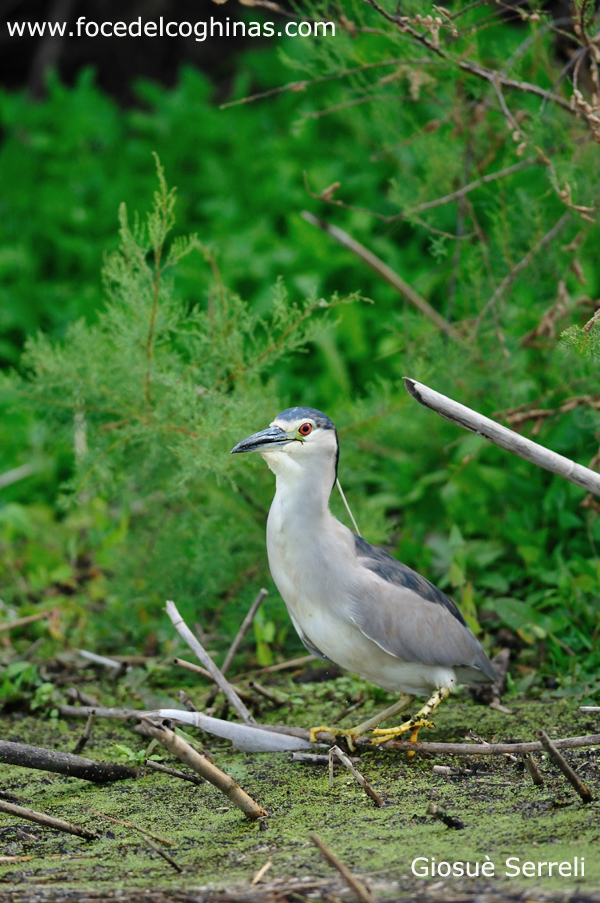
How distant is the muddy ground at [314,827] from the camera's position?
7.43 ft

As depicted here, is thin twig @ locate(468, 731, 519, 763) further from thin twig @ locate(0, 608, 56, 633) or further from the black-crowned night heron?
thin twig @ locate(0, 608, 56, 633)

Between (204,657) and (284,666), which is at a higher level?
(204,657)

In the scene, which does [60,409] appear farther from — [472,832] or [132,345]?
[472,832]

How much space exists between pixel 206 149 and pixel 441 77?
398cm

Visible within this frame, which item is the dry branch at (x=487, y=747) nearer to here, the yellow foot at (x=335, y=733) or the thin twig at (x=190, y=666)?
the yellow foot at (x=335, y=733)

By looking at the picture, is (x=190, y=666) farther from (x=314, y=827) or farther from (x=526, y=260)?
(x=526, y=260)

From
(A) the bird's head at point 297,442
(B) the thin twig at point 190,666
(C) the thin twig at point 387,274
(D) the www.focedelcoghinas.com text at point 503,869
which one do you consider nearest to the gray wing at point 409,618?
(A) the bird's head at point 297,442

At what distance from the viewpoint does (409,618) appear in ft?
11.5

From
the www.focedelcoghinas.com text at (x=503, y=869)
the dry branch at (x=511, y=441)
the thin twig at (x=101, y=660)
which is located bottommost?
the thin twig at (x=101, y=660)

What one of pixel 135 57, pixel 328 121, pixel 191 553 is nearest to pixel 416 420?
pixel 191 553

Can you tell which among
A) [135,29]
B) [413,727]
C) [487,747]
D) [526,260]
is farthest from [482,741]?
[135,29]

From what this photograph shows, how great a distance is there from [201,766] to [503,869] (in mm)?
784

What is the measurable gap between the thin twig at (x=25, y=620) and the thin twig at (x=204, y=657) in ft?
4.35

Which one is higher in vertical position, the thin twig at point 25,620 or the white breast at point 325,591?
the white breast at point 325,591
